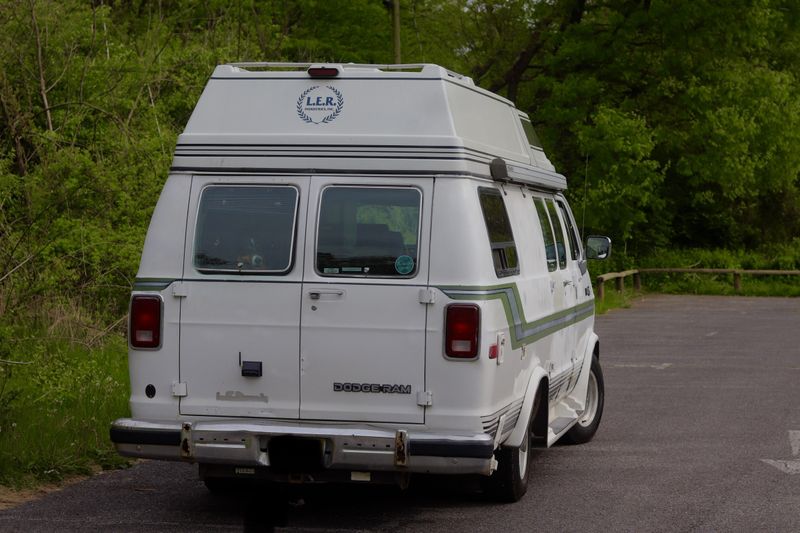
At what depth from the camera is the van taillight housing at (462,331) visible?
23.8ft

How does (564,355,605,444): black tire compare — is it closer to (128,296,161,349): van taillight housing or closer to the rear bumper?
the rear bumper

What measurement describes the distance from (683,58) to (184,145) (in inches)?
1150

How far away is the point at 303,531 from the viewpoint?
7641 millimetres

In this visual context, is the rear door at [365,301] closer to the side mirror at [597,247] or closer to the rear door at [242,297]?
the rear door at [242,297]

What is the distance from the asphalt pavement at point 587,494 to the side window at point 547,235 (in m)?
1.51

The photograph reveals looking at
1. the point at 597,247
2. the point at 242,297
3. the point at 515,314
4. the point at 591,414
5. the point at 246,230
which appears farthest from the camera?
the point at 597,247

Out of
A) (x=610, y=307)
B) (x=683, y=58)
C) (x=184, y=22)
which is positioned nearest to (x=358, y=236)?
(x=184, y=22)

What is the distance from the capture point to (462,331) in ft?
23.9

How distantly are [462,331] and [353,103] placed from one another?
4.97 feet

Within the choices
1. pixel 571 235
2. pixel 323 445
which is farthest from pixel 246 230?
pixel 571 235

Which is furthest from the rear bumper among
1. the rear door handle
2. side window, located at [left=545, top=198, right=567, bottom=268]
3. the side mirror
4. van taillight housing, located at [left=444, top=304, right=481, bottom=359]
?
the side mirror

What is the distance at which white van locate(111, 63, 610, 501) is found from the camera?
23.9 ft

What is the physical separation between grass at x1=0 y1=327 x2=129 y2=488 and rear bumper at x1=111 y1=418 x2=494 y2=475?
66.1 inches

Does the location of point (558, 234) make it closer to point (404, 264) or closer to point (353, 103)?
point (353, 103)
